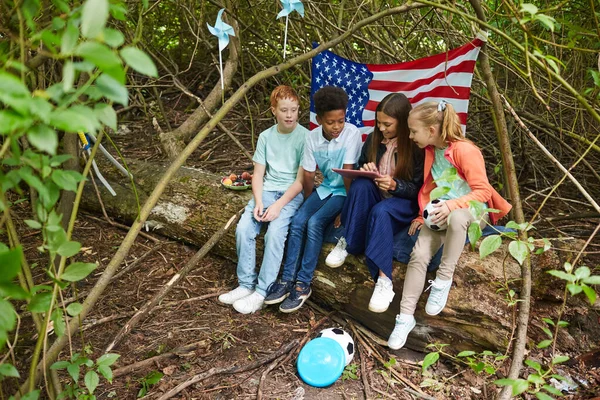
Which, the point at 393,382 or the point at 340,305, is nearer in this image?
the point at 393,382

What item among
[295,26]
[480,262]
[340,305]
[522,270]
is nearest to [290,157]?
[340,305]

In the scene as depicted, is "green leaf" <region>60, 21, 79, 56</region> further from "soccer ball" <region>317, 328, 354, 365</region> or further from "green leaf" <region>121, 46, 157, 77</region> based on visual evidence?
"soccer ball" <region>317, 328, 354, 365</region>

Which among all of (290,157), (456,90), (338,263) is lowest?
(338,263)

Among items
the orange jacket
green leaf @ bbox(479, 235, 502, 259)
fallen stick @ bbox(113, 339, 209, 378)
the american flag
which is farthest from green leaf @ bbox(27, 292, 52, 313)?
the american flag

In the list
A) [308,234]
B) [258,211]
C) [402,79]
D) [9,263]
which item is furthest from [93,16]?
[402,79]

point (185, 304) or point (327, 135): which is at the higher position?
point (327, 135)

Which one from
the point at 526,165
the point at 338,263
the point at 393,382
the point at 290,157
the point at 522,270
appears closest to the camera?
the point at 522,270

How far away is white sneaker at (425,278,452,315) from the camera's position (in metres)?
2.54

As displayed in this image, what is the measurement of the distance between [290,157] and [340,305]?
963 mm

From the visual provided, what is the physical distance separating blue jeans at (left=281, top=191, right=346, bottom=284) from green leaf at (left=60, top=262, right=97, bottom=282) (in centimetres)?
158

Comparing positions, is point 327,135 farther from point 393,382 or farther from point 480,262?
point 393,382

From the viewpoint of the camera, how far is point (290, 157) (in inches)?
128

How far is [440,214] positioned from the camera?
2.49 m

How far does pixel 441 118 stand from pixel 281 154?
42.1 inches
